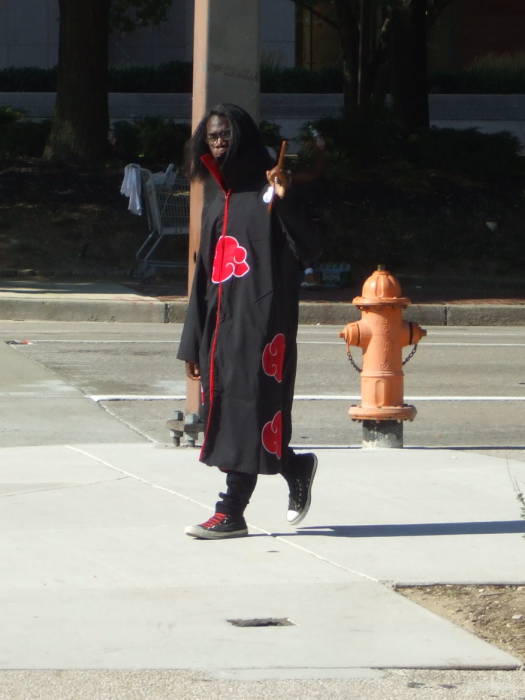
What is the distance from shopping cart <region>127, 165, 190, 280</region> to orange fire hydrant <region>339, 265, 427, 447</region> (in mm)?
9701

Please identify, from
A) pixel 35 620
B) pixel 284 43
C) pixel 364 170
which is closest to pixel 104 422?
pixel 35 620

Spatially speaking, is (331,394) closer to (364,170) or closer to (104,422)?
(104,422)

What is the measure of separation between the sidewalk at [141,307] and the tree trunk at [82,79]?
199 inches

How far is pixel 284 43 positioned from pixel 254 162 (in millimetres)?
31135

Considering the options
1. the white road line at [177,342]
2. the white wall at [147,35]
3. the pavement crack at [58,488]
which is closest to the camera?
the pavement crack at [58,488]

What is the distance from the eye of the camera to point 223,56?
796 centimetres

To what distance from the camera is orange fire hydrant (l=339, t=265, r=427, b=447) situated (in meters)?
7.98

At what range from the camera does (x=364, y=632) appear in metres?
4.57

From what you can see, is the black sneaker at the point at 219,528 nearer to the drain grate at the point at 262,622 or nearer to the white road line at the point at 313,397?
the drain grate at the point at 262,622

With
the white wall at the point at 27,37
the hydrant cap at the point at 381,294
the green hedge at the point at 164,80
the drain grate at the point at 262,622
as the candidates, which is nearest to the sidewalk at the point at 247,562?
the drain grate at the point at 262,622

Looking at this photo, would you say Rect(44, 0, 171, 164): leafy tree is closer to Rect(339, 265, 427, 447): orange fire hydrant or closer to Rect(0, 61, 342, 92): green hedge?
Rect(0, 61, 342, 92): green hedge

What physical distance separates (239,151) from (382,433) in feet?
10.2

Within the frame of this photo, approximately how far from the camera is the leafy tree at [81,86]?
21.3 meters

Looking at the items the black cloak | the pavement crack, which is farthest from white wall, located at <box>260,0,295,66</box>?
the black cloak
